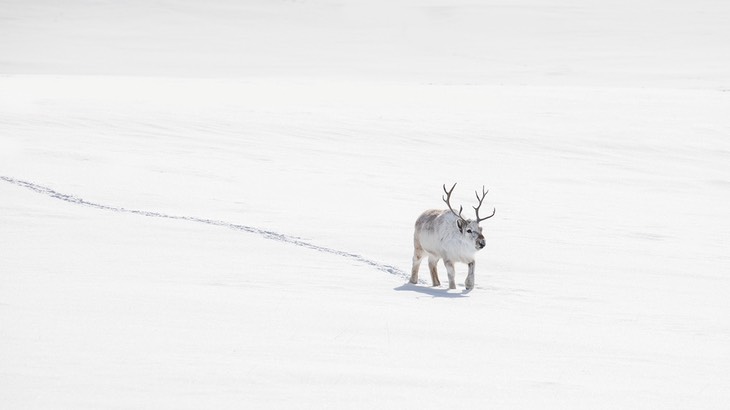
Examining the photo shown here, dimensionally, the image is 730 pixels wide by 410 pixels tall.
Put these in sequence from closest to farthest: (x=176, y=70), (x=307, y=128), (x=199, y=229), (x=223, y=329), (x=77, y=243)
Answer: (x=223, y=329) < (x=77, y=243) < (x=199, y=229) < (x=307, y=128) < (x=176, y=70)

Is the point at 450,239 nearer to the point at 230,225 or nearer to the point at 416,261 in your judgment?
the point at 416,261

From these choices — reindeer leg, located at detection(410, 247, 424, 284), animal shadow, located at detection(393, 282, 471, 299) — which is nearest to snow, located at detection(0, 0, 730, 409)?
animal shadow, located at detection(393, 282, 471, 299)

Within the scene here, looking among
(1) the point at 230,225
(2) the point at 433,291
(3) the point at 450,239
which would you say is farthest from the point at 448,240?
(1) the point at 230,225

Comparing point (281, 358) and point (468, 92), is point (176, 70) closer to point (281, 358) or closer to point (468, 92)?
point (468, 92)

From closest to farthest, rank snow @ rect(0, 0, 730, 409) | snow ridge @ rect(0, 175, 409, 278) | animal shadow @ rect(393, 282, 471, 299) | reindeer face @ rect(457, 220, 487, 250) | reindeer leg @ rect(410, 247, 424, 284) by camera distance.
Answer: snow @ rect(0, 0, 730, 409) < animal shadow @ rect(393, 282, 471, 299) < reindeer face @ rect(457, 220, 487, 250) < reindeer leg @ rect(410, 247, 424, 284) < snow ridge @ rect(0, 175, 409, 278)

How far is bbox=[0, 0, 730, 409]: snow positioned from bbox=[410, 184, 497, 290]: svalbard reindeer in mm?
279

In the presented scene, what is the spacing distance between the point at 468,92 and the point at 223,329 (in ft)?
70.0

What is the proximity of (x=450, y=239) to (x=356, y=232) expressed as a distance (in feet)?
10.9

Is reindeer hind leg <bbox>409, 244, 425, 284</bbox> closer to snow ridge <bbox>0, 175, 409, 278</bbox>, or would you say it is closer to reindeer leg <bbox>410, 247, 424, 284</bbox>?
reindeer leg <bbox>410, 247, 424, 284</bbox>

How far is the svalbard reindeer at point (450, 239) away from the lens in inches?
378

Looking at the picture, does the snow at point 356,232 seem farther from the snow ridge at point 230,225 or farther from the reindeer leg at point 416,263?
the reindeer leg at point 416,263

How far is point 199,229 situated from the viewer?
12.4m

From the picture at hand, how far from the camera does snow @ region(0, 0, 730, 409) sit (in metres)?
6.00

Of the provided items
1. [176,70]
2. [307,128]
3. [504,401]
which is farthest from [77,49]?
[504,401]
